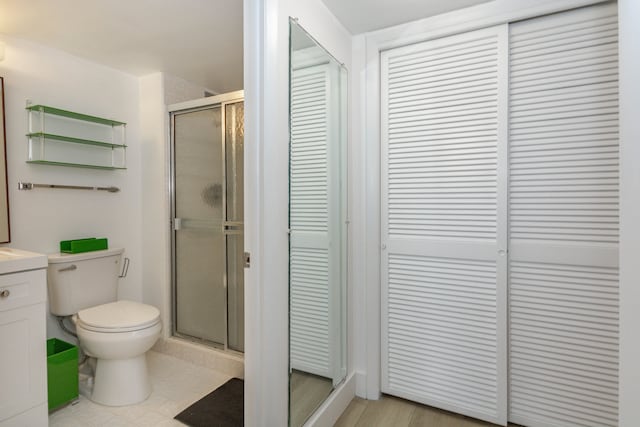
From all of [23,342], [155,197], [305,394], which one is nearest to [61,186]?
[155,197]

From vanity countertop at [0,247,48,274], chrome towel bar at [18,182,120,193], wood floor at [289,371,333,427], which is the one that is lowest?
wood floor at [289,371,333,427]

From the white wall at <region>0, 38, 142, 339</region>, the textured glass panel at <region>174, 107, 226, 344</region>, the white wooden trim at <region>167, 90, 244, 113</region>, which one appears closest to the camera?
the white wall at <region>0, 38, 142, 339</region>

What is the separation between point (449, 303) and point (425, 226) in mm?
424

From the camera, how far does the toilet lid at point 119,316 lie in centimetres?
184

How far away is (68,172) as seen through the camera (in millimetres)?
2234

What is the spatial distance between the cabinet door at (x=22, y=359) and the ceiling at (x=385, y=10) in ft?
6.63

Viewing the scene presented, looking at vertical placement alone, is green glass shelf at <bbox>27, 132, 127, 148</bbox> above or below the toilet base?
above

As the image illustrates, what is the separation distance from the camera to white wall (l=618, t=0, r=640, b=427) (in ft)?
4.04

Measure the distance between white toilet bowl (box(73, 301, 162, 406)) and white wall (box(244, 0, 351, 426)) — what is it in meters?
0.91

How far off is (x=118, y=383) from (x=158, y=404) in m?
0.25

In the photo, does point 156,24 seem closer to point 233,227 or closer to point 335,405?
point 233,227

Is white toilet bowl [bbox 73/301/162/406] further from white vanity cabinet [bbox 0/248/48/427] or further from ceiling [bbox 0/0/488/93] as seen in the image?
ceiling [bbox 0/0/488/93]

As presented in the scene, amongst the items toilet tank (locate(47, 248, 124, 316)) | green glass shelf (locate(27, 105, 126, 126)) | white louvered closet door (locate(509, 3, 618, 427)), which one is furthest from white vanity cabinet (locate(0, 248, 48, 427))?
white louvered closet door (locate(509, 3, 618, 427))

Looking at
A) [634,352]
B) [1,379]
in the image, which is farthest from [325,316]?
[1,379]
